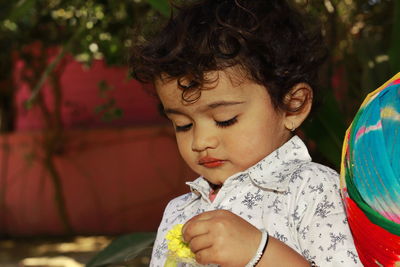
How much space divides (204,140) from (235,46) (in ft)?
0.68

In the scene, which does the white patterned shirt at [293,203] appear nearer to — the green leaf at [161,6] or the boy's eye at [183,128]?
the boy's eye at [183,128]

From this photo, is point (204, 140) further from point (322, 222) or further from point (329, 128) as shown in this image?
point (329, 128)

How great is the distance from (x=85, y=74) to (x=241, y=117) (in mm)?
5462

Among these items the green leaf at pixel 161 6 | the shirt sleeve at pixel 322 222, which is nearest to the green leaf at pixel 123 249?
the green leaf at pixel 161 6

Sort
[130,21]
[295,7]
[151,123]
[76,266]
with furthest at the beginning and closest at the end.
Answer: [151,123]
[76,266]
[130,21]
[295,7]

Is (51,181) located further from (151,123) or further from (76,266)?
(76,266)

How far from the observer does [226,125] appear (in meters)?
1.25

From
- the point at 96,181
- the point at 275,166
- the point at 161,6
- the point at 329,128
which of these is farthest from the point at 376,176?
the point at 96,181

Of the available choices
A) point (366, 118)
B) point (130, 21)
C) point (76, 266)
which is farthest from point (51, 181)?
point (366, 118)

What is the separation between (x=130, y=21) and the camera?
3.49 m

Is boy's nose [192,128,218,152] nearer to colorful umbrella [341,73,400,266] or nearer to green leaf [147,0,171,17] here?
colorful umbrella [341,73,400,266]

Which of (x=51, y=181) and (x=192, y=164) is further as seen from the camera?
(x=51, y=181)

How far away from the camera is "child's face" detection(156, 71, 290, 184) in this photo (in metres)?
1.24

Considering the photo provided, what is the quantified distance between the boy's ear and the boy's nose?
178 millimetres
